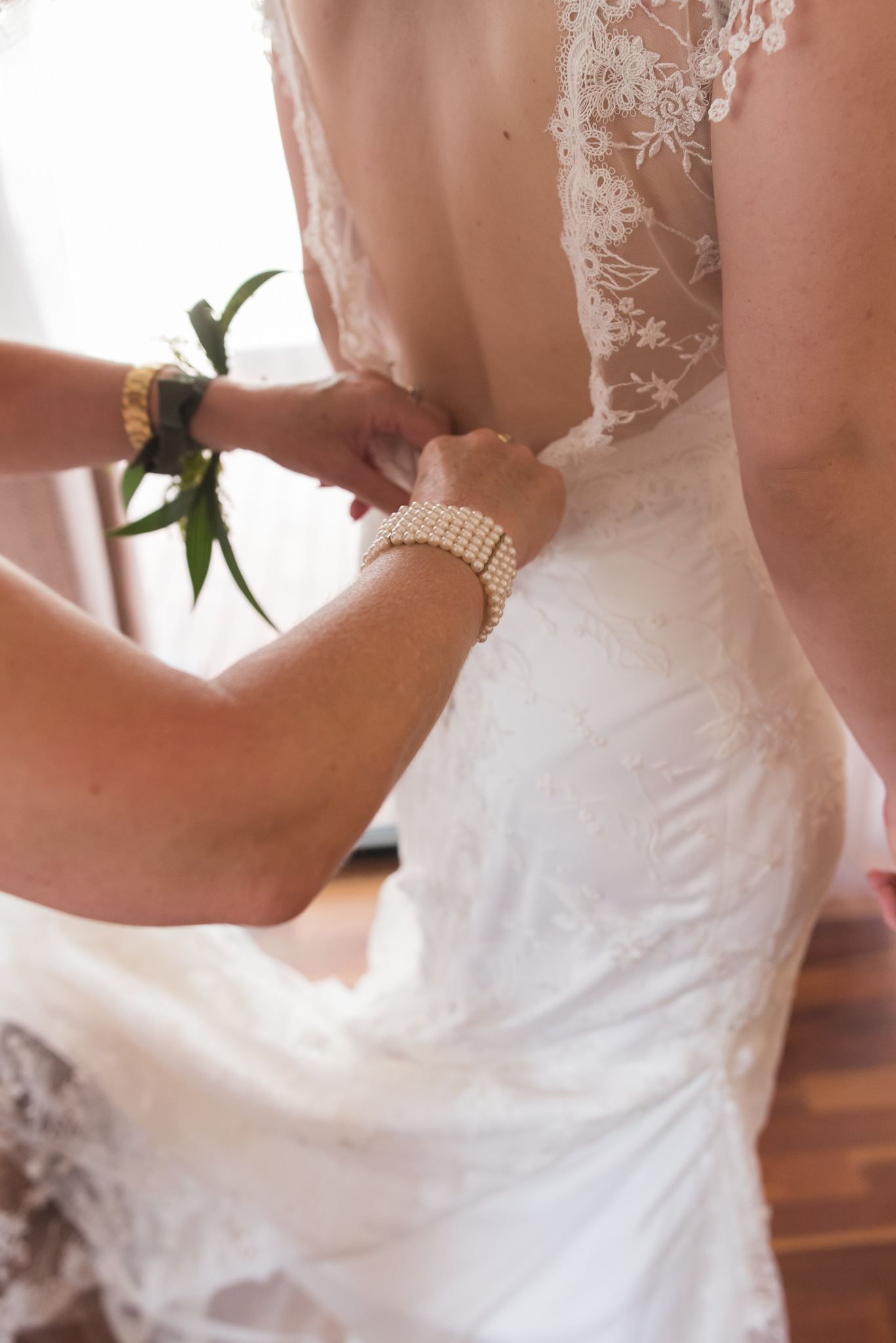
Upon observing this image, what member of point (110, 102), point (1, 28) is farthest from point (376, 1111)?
point (110, 102)

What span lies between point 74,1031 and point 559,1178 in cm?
63

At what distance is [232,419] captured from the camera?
100 centimetres

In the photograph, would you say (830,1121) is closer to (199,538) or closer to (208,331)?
(199,538)

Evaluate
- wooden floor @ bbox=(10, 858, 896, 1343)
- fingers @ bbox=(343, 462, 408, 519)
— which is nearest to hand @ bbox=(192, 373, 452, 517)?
fingers @ bbox=(343, 462, 408, 519)

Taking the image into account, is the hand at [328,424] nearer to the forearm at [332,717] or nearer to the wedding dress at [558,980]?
the wedding dress at [558,980]

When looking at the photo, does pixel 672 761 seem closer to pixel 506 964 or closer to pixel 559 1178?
pixel 506 964

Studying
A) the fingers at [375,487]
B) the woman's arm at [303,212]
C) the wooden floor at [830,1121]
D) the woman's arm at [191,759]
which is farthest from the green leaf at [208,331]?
the wooden floor at [830,1121]

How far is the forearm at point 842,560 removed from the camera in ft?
2.14

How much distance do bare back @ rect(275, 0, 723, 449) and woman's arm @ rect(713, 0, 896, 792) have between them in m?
0.07

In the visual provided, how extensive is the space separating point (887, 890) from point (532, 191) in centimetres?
69

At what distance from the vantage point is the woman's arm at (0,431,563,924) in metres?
0.43

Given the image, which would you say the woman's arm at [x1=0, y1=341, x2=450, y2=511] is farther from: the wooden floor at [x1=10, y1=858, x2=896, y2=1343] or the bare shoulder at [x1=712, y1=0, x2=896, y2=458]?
the wooden floor at [x1=10, y1=858, x2=896, y2=1343]

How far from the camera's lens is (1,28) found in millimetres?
882

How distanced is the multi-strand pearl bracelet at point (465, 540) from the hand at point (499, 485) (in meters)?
0.03
